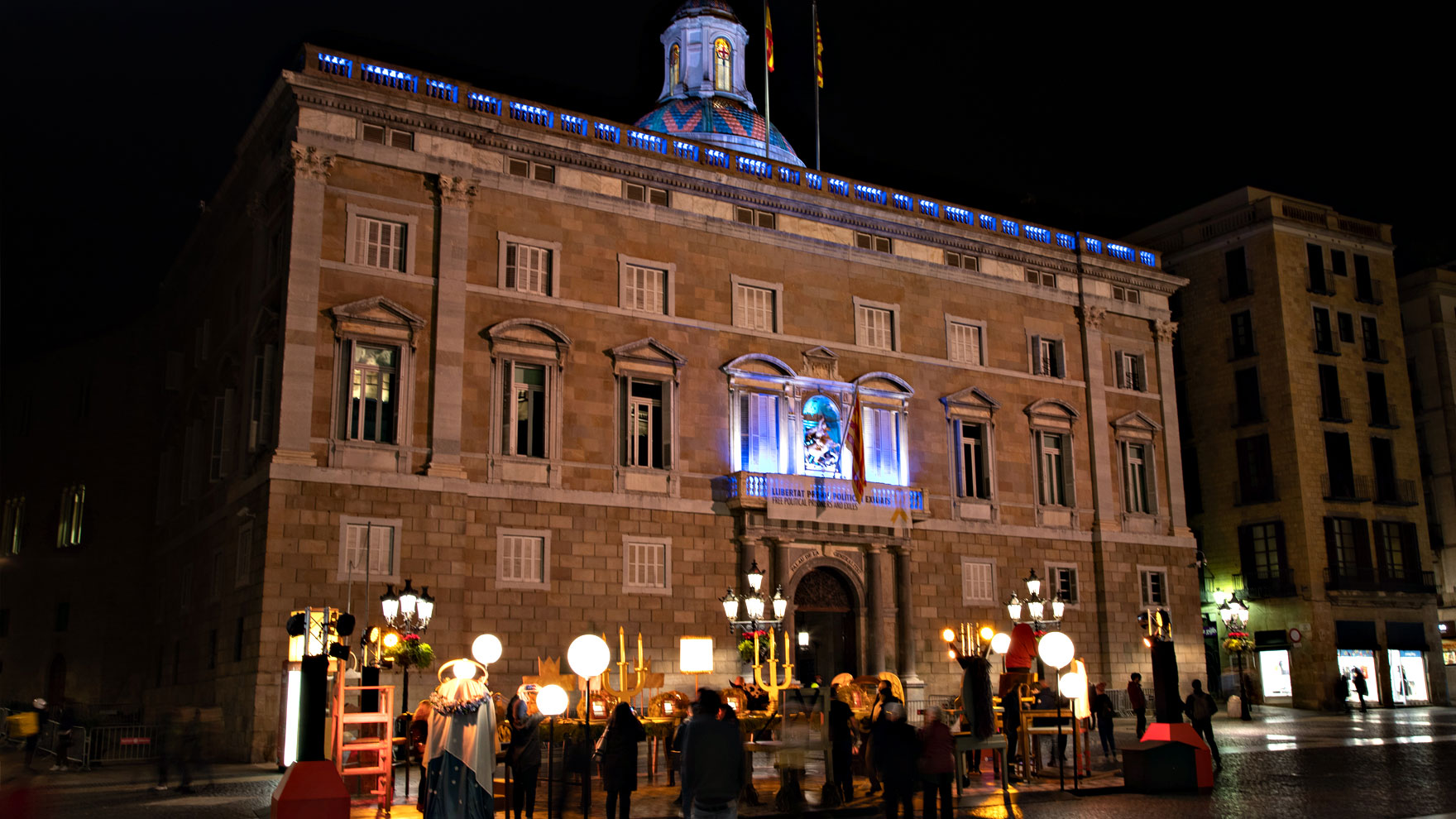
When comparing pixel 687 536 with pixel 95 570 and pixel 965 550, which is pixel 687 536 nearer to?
pixel 965 550

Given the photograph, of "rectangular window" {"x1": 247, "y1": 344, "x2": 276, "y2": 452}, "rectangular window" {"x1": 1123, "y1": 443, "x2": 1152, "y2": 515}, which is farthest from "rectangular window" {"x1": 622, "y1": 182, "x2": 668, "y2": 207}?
"rectangular window" {"x1": 1123, "y1": 443, "x2": 1152, "y2": 515}

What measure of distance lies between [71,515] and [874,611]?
29958mm

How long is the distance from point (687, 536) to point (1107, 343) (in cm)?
1813

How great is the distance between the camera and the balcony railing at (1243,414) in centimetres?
4716

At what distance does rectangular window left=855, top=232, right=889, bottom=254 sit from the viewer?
122 feet

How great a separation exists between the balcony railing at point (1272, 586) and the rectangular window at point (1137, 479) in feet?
27.5

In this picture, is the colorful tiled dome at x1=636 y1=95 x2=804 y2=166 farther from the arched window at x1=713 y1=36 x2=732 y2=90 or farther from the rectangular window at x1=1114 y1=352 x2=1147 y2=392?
the rectangular window at x1=1114 y1=352 x2=1147 y2=392

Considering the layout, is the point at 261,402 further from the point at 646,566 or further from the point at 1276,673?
the point at 1276,673

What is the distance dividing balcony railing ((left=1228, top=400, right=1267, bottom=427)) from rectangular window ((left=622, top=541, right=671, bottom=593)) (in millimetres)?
27312

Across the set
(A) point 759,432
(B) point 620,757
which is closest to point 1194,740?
(B) point 620,757

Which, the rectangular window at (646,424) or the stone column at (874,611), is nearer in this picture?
the rectangular window at (646,424)

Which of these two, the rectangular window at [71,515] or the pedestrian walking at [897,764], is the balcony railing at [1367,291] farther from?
the rectangular window at [71,515]

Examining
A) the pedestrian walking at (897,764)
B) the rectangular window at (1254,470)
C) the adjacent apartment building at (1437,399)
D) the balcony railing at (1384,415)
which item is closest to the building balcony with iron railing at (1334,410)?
the balcony railing at (1384,415)

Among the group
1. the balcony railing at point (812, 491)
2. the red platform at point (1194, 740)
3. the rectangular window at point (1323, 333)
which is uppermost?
the rectangular window at point (1323, 333)
